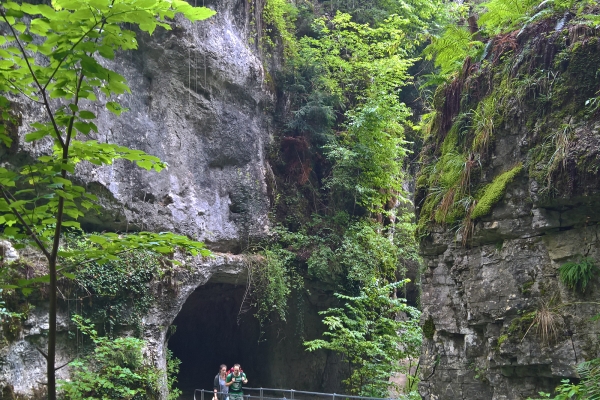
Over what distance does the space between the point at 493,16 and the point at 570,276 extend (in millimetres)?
4076

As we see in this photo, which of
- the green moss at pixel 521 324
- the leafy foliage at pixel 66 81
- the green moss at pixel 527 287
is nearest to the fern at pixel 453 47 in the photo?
the green moss at pixel 527 287

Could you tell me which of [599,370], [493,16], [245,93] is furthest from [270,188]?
[599,370]

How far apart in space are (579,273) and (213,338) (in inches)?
517

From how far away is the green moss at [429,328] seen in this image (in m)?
7.82

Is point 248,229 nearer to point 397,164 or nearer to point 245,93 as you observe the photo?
point 245,93

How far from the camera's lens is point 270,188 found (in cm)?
1374

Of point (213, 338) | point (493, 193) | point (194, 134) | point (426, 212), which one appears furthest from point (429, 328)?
point (213, 338)

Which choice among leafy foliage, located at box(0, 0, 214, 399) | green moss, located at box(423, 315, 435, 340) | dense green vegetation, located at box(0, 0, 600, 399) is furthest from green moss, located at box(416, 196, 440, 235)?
leafy foliage, located at box(0, 0, 214, 399)

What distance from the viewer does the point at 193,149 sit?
12297mm

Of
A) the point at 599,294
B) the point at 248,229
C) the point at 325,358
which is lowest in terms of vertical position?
the point at 325,358

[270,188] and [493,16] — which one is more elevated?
[493,16]

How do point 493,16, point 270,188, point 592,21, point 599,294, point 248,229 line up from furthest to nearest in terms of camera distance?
point 270,188, point 248,229, point 493,16, point 592,21, point 599,294

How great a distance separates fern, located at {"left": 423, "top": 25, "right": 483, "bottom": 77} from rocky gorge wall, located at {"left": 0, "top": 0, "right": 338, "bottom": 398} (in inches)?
233

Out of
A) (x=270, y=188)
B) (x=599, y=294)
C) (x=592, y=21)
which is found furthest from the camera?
(x=270, y=188)
